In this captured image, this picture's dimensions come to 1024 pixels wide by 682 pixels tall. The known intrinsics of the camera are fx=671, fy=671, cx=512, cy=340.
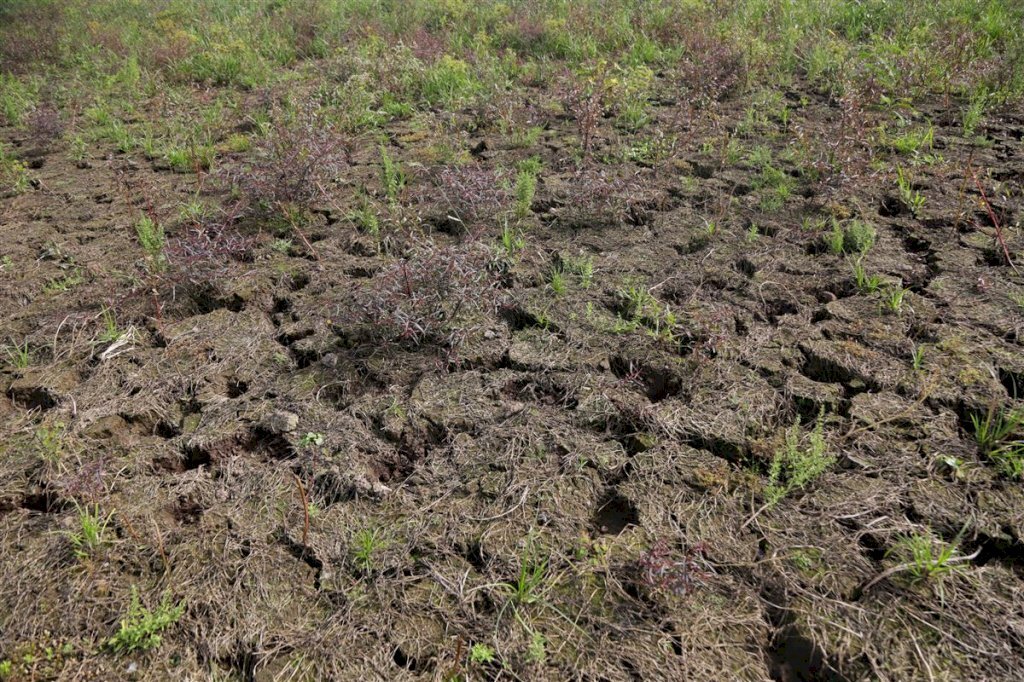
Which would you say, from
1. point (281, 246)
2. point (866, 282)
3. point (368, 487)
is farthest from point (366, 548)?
point (866, 282)

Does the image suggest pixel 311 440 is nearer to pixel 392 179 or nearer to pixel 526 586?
pixel 526 586

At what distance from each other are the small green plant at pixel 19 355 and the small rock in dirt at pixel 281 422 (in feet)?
4.55

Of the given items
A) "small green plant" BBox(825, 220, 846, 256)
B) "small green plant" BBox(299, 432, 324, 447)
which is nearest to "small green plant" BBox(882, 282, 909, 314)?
"small green plant" BBox(825, 220, 846, 256)

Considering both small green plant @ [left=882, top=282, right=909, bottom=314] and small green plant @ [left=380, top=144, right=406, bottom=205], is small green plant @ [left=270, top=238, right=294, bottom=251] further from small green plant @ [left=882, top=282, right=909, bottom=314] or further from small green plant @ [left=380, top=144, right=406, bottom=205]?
small green plant @ [left=882, top=282, right=909, bottom=314]

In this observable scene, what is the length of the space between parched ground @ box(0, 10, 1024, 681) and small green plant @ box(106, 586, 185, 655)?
4cm

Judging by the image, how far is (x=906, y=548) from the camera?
2262 mm

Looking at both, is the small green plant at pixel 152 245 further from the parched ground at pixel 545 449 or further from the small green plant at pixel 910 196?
the small green plant at pixel 910 196

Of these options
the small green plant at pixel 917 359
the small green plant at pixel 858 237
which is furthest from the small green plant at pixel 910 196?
the small green plant at pixel 917 359

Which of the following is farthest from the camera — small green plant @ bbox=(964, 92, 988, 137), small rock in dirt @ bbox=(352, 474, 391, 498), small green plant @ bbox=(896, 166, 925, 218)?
small green plant @ bbox=(964, 92, 988, 137)

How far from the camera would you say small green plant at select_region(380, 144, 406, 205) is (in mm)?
4438

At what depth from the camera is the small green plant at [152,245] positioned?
12.3 ft

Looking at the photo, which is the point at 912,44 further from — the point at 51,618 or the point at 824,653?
the point at 51,618

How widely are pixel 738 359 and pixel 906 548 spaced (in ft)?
3.58

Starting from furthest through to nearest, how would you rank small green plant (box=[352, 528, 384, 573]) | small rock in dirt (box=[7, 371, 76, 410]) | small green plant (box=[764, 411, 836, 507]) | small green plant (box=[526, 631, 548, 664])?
small rock in dirt (box=[7, 371, 76, 410]), small green plant (box=[764, 411, 836, 507]), small green plant (box=[352, 528, 384, 573]), small green plant (box=[526, 631, 548, 664])
